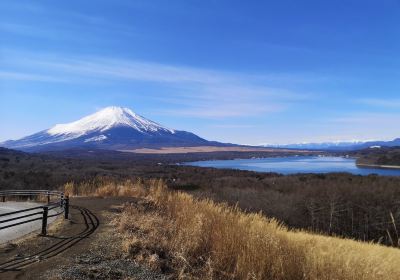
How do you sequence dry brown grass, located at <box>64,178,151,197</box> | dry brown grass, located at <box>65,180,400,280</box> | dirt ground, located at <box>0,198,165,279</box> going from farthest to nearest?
1. dry brown grass, located at <box>64,178,151,197</box>
2. dirt ground, located at <box>0,198,165,279</box>
3. dry brown grass, located at <box>65,180,400,280</box>

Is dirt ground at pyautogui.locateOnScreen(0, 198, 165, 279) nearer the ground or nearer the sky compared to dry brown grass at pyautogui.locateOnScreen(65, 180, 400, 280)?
nearer the ground

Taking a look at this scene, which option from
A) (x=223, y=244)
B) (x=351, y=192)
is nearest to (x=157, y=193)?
(x=223, y=244)

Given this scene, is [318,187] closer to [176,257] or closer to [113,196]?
[113,196]

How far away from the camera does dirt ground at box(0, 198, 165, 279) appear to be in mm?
8203

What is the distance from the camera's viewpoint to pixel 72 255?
971 cm

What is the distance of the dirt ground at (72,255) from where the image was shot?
820cm

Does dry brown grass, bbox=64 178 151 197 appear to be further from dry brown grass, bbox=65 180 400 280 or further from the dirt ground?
dry brown grass, bbox=65 180 400 280

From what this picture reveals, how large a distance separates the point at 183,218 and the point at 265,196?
36300 mm

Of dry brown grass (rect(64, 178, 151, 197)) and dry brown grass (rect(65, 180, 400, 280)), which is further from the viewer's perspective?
dry brown grass (rect(64, 178, 151, 197))

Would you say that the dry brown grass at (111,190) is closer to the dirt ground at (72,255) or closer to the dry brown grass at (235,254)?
the dirt ground at (72,255)

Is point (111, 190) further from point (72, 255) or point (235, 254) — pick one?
point (235, 254)

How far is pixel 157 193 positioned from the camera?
2019 cm

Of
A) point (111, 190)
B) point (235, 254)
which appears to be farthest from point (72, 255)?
point (111, 190)

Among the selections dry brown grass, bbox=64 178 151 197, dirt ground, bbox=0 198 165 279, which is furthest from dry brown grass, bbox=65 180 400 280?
dry brown grass, bbox=64 178 151 197
